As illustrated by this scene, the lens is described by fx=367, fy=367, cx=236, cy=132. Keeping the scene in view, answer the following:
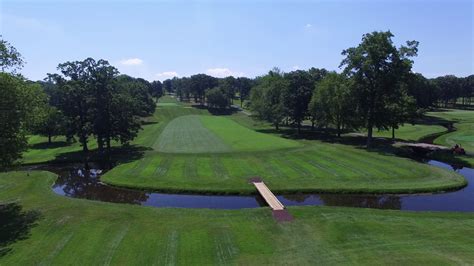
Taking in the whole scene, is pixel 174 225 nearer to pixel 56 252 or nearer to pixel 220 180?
pixel 56 252

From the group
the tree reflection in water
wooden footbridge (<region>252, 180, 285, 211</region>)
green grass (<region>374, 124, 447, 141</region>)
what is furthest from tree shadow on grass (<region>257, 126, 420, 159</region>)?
the tree reflection in water

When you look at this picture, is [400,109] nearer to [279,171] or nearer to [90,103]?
[279,171]

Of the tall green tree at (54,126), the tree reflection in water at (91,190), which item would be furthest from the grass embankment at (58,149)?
the tree reflection in water at (91,190)

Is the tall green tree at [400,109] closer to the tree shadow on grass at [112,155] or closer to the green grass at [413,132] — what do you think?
the green grass at [413,132]

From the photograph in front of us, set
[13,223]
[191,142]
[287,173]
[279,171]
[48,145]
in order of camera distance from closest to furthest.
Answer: [13,223]
[287,173]
[279,171]
[191,142]
[48,145]

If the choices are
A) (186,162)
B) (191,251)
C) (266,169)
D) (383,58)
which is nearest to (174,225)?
(191,251)

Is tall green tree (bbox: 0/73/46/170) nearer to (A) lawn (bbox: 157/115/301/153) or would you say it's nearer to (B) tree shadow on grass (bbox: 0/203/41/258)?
(B) tree shadow on grass (bbox: 0/203/41/258)

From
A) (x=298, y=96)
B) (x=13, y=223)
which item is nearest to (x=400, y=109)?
(x=298, y=96)
